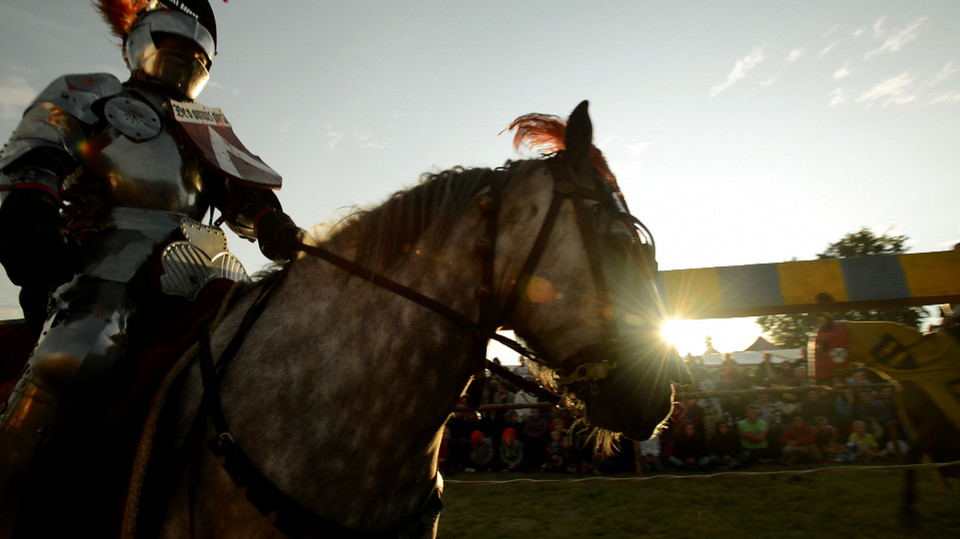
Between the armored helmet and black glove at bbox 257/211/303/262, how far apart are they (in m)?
0.89

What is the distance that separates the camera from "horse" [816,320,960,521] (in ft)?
20.2

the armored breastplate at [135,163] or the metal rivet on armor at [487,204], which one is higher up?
the armored breastplate at [135,163]

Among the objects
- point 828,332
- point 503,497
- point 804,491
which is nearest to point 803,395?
point 804,491

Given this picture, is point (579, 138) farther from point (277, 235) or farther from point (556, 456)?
point (556, 456)

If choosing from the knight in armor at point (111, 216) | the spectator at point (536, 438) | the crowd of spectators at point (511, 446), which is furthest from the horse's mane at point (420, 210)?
the spectator at point (536, 438)

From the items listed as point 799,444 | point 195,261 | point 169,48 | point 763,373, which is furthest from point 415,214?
point 763,373

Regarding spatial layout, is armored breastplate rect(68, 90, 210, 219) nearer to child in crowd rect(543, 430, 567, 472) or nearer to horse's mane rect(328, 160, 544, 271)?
horse's mane rect(328, 160, 544, 271)

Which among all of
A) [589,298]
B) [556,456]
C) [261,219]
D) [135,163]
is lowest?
[556,456]

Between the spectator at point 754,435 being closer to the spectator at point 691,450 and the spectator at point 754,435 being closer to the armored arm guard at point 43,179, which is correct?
the spectator at point 691,450

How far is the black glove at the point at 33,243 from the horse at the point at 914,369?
25.6ft

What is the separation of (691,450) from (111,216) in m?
9.67

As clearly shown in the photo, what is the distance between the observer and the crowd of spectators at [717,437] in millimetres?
9375

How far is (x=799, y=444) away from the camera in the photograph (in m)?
9.48

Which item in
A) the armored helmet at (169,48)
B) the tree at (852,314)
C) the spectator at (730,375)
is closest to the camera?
the armored helmet at (169,48)
